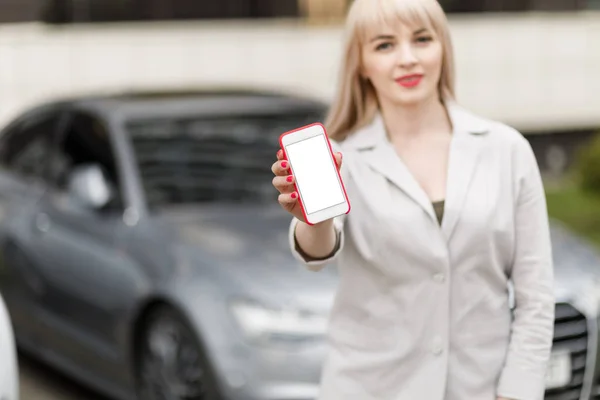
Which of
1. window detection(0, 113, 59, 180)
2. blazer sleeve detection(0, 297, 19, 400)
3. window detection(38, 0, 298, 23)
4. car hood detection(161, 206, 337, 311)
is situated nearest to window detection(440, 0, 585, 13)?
window detection(38, 0, 298, 23)

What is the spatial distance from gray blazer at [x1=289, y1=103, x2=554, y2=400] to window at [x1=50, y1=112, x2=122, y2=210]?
321cm

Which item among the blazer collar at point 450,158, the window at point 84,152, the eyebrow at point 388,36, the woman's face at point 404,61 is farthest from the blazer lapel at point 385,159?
the window at point 84,152

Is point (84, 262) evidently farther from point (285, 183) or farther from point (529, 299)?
point (285, 183)

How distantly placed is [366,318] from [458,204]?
347 mm

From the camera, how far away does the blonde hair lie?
329 cm

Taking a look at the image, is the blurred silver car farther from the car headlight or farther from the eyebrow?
the eyebrow

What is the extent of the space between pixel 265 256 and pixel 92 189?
1.09 m

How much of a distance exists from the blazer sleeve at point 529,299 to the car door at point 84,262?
2908mm

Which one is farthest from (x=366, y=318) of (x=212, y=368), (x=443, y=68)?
(x=212, y=368)

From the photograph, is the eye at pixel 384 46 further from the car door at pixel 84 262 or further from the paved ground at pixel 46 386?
the paved ground at pixel 46 386

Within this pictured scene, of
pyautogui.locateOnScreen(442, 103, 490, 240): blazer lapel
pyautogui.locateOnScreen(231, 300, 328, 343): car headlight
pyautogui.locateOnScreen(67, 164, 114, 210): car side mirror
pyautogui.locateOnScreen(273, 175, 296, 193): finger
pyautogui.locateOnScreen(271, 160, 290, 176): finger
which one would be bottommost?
pyautogui.locateOnScreen(231, 300, 328, 343): car headlight

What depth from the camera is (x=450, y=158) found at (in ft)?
10.9

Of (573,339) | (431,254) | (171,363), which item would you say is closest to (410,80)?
(431,254)

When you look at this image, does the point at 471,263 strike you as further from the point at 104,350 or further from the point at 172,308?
the point at 104,350
